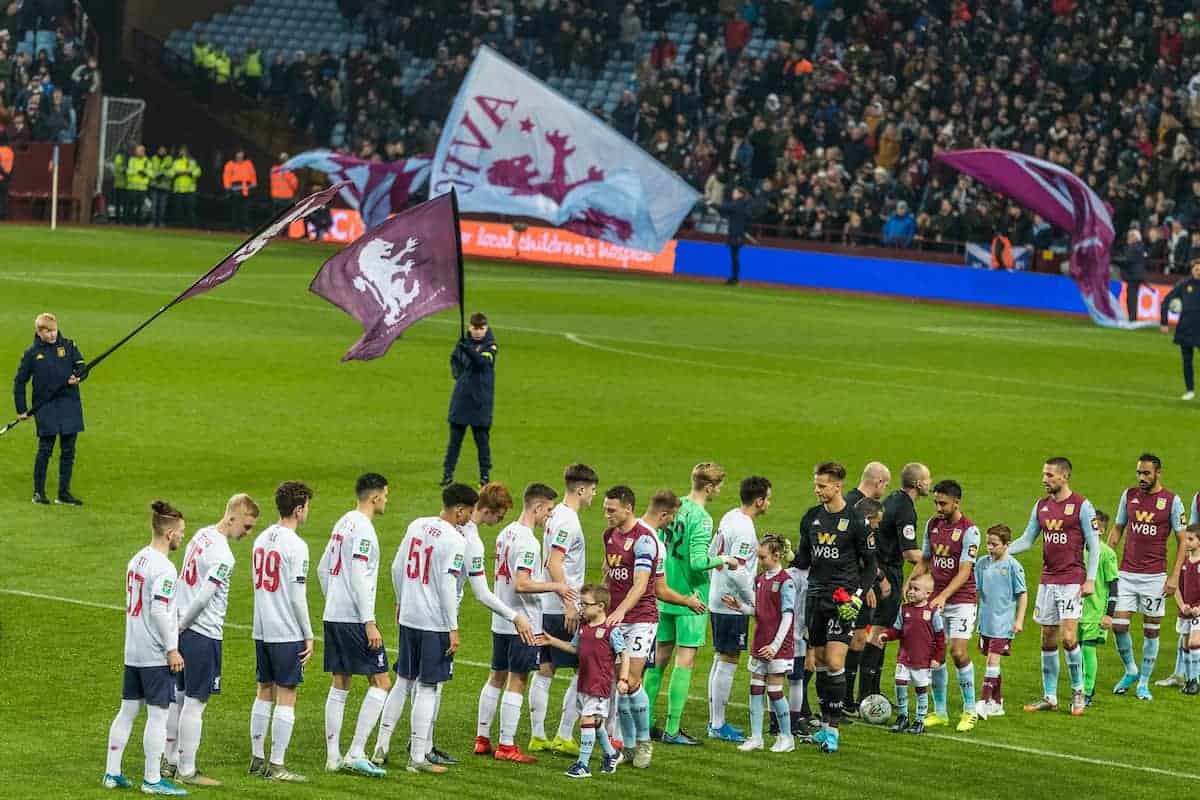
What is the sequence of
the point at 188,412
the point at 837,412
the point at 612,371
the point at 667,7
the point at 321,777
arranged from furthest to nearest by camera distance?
1. the point at 667,7
2. the point at 612,371
3. the point at 837,412
4. the point at 188,412
5. the point at 321,777

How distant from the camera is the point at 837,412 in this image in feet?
105

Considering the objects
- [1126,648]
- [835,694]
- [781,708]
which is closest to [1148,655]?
[1126,648]

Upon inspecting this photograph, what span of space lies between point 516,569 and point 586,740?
3.86 feet

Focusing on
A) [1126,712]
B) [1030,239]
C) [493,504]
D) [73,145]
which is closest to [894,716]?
[1126,712]

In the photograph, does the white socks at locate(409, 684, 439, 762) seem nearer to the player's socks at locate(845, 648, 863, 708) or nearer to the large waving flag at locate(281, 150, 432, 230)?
the player's socks at locate(845, 648, 863, 708)

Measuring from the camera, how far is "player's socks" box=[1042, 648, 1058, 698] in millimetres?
16219

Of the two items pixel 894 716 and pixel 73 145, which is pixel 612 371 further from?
pixel 73 145

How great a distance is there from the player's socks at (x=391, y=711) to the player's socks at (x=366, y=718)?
167 mm

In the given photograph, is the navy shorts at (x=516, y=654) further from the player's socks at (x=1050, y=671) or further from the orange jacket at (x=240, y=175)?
the orange jacket at (x=240, y=175)

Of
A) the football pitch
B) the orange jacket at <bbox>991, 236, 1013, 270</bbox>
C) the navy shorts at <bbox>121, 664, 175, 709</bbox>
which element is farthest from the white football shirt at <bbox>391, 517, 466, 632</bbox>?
the orange jacket at <bbox>991, 236, 1013, 270</bbox>

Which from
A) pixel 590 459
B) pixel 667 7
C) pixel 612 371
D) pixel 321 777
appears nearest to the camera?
pixel 321 777

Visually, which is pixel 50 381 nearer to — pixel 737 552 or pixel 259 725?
pixel 259 725

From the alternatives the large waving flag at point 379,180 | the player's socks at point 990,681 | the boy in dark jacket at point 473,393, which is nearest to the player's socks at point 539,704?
the player's socks at point 990,681

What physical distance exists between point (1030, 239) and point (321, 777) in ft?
132
